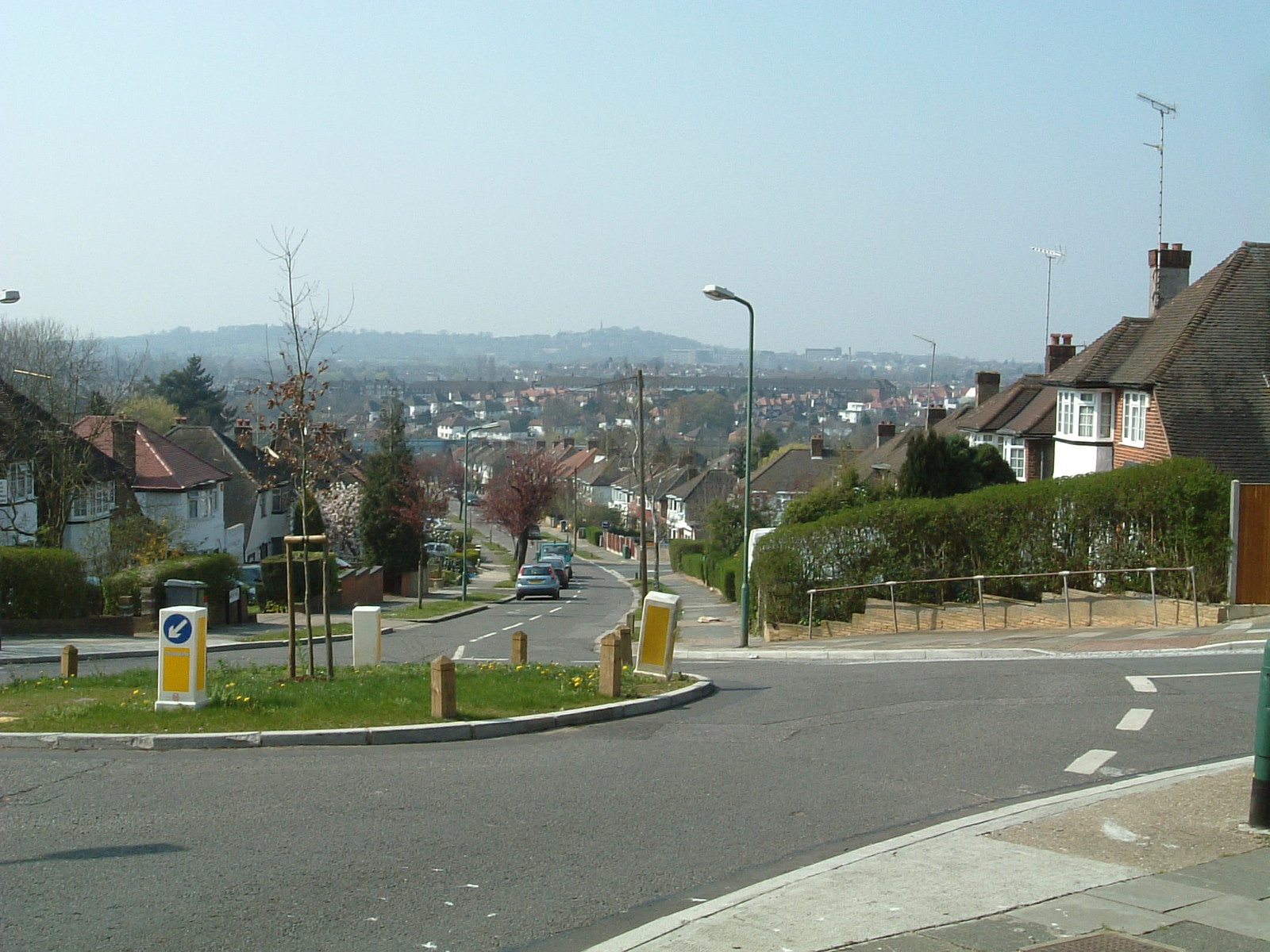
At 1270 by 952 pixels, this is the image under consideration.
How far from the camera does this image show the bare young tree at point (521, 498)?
241ft

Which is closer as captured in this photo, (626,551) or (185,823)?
(185,823)

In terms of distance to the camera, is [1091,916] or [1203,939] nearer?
[1203,939]

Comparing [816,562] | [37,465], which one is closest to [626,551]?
[37,465]

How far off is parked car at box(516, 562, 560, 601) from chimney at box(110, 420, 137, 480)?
15.4 m

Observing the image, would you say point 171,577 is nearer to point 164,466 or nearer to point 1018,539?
point 164,466

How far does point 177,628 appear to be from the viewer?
12133 millimetres

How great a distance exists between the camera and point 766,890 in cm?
694

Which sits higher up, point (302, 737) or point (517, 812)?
point (517, 812)

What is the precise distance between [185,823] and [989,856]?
16.8 ft

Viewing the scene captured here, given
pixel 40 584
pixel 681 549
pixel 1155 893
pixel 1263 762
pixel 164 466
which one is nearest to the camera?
pixel 1155 893

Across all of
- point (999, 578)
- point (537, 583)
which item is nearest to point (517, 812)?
point (999, 578)

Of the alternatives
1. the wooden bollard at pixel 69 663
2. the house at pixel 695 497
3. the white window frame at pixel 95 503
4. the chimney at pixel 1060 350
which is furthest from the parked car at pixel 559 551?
the wooden bollard at pixel 69 663

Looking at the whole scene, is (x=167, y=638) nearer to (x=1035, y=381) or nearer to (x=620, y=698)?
(x=620, y=698)

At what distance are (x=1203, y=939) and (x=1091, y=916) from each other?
56 cm
